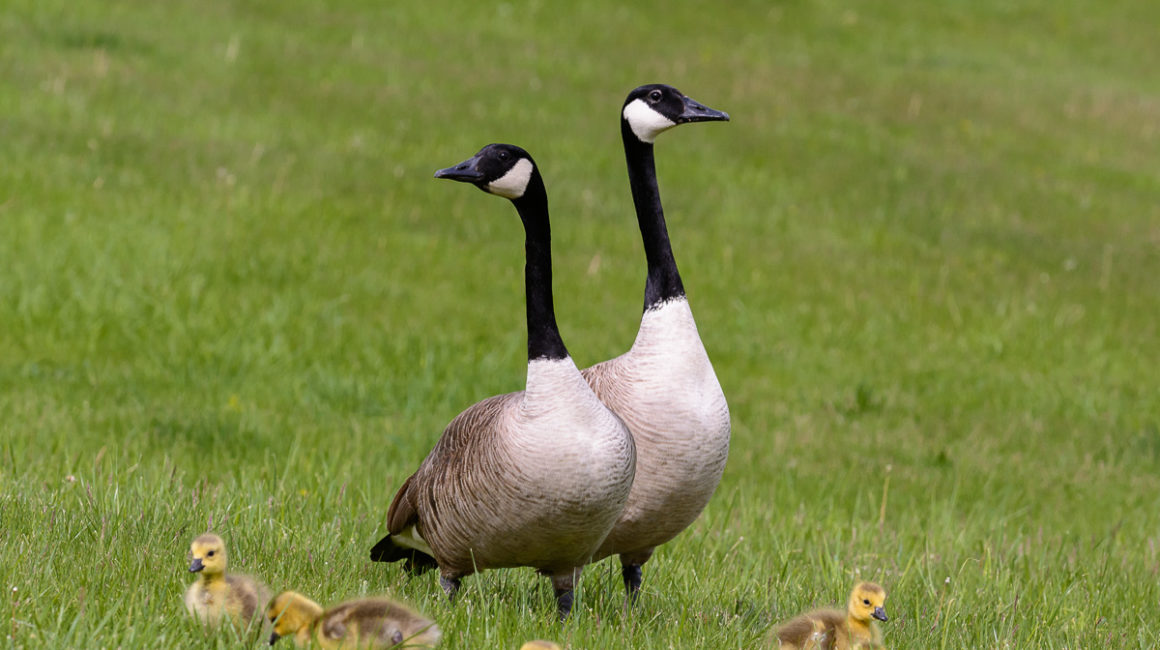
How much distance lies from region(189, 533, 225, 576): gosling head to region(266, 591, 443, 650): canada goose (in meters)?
0.32

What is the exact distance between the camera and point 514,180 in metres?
4.69

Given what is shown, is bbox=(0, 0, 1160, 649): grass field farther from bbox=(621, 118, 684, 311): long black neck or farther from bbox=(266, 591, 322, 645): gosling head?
bbox=(621, 118, 684, 311): long black neck

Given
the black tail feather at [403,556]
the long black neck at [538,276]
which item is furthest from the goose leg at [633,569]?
the long black neck at [538,276]

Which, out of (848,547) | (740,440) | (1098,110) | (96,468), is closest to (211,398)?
(96,468)

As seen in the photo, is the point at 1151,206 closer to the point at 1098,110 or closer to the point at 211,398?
the point at 1098,110

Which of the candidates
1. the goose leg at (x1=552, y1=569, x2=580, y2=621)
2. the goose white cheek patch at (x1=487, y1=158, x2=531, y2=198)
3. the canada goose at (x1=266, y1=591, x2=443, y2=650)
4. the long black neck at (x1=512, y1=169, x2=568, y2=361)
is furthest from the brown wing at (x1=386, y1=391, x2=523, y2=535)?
the canada goose at (x1=266, y1=591, x2=443, y2=650)

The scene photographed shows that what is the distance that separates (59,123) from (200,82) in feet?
9.55

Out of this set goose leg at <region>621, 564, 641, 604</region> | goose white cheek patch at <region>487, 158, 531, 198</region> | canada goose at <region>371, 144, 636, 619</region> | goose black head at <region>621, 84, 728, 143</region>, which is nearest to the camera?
canada goose at <region>371, 144, 636, 619</region>

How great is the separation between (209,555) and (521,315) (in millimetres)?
7004

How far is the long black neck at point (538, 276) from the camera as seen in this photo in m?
4.71

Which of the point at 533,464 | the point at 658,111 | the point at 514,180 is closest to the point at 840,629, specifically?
the point at 533,464

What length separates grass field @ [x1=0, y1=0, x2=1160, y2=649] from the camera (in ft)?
17.8

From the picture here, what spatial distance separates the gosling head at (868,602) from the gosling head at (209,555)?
86.4 inches

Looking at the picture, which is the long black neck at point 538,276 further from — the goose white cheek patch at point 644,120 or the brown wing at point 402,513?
the brown wing at point 402,513
